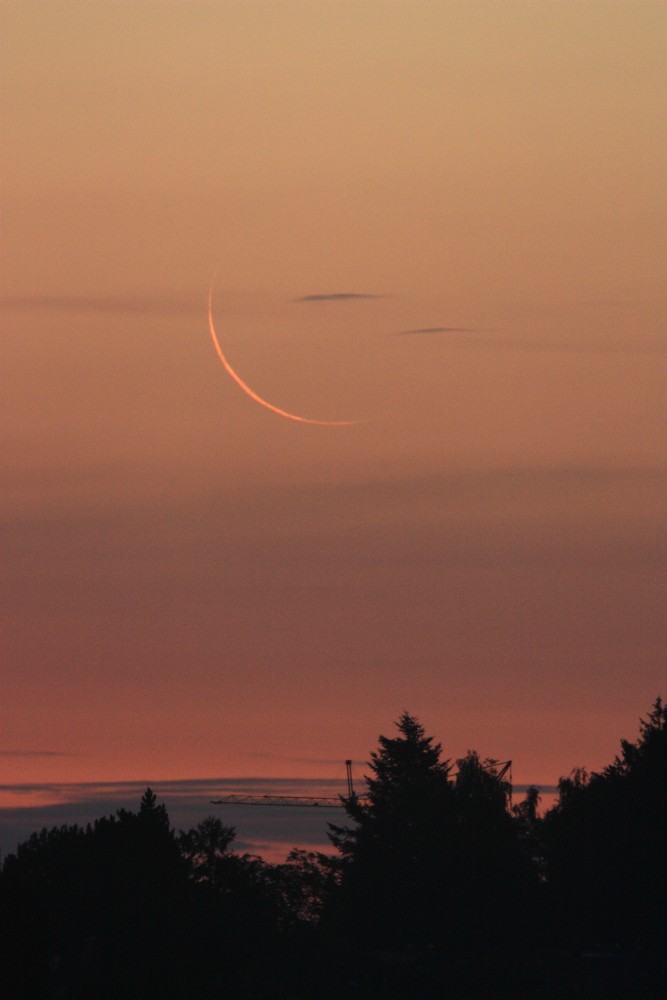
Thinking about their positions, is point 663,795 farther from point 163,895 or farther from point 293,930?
point 293,930

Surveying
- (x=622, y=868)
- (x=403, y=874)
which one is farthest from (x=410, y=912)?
(x=622, y=868)

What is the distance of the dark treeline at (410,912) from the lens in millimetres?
115875

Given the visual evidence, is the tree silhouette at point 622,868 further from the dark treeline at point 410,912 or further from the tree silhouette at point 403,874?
the tree silhouette at point 403,874

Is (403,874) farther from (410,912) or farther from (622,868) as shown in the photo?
(622,868)

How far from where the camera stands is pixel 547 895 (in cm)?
13688

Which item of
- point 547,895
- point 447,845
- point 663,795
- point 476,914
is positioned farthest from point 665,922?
point 447,845

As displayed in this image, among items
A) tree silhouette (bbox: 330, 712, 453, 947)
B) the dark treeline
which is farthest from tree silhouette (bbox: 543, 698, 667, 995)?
tree silhouette (bbox: 330, 712, 453, 947)

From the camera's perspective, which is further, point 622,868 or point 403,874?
point 403,874

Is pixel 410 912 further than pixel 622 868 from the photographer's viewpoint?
Yes

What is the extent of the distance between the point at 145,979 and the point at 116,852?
10206 millimetres

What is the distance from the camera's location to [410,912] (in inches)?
6038

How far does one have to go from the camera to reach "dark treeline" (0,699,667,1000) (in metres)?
116

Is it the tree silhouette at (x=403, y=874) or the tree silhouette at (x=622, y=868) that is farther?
the tree silhouette at (x=403, y=874)

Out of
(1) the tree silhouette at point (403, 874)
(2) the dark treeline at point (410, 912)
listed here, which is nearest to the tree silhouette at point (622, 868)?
(2) the dark treeline at point (410, 912)
